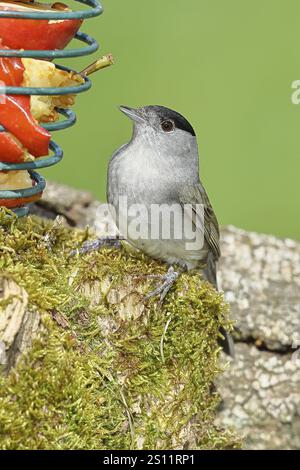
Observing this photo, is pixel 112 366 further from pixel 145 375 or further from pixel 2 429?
pixel 2 429

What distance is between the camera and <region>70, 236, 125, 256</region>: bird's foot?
5500mm

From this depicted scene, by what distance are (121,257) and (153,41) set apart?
664 centimetres

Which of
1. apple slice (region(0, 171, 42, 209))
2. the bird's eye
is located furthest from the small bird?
apple slice (region(0, 171, 42, 209))

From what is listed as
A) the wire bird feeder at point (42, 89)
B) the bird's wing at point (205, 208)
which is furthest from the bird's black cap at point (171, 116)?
the wire bird feeder at point (42, 89)

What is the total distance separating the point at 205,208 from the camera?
6.16 meters

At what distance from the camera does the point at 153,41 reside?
1173cm

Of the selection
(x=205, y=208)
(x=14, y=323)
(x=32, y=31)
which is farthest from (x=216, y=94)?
(x=14, y=323)

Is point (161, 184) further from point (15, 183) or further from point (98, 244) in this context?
point (15, 183)

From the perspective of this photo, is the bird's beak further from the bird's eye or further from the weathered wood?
the weathered wood

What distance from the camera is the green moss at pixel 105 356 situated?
4457 millimetres

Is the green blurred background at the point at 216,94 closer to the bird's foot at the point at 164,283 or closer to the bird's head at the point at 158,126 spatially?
the bird's head at the point at 158,126

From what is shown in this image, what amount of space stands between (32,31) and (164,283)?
4.75 feet

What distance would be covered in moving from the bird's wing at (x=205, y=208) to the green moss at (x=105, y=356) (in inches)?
20.7
